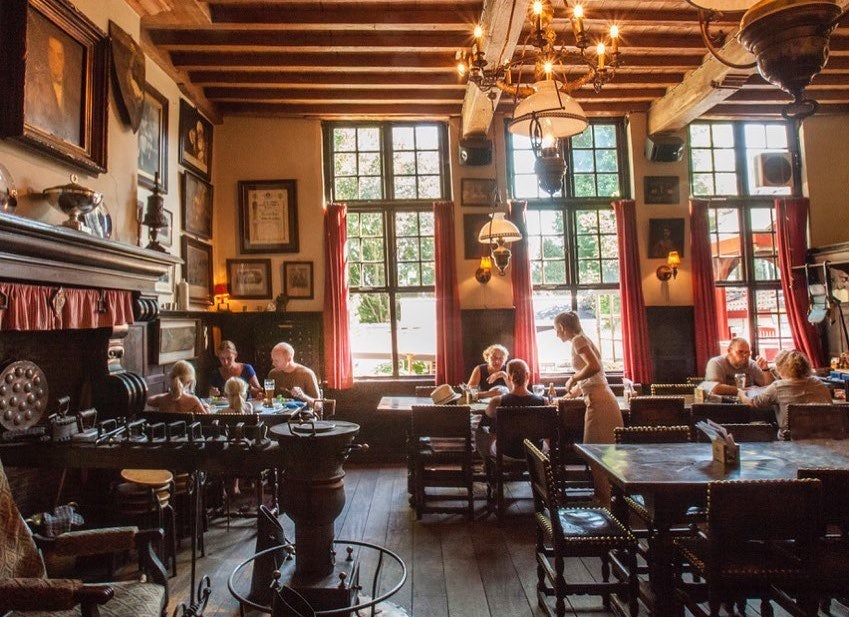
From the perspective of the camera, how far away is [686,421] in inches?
174

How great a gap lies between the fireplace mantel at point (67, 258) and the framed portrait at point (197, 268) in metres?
2.09

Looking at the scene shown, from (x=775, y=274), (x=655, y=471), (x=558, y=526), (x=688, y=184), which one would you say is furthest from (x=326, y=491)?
(x=775, y=274)

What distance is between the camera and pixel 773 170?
7.70 m

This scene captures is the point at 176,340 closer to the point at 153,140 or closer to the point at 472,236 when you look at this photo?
the point at 153,140

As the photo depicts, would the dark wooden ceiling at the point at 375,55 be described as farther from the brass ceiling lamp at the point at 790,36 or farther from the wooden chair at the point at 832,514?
the wooden chair at the point at 832,514

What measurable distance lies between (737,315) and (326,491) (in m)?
7.14

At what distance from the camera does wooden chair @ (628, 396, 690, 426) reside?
171 inches

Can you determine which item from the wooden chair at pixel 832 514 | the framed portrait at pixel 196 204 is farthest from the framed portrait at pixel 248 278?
the wooden chair at pixel 832 514

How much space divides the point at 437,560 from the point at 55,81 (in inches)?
162

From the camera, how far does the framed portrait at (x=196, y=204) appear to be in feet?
20.7

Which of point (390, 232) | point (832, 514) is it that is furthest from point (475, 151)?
point (832, 514)

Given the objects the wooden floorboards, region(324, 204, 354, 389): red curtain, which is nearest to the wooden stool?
the wooden floorboards

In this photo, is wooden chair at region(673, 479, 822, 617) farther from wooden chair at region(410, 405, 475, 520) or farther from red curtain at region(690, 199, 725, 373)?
red curtain at region(690, 199, 725, 373)

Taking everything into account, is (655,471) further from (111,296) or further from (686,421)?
(111,296)
